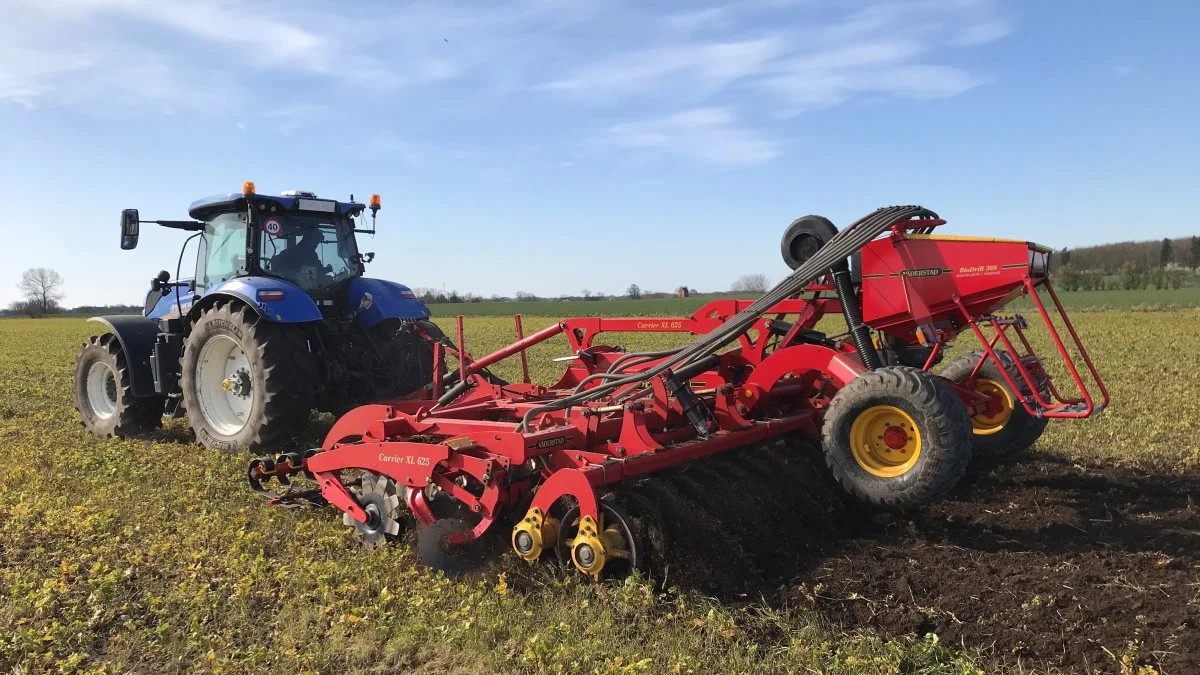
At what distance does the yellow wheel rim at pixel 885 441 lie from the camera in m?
4.29

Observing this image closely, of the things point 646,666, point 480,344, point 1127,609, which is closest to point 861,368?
point 1127,609

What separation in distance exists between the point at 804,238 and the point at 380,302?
13.3 ft

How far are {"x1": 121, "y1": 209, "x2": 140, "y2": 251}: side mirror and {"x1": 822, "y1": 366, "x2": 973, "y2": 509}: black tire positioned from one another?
6593mm

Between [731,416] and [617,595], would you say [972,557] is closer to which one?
[731,416]

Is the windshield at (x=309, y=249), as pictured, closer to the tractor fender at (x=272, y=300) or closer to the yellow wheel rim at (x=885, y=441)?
the tractor fender at (x=272, y=300)

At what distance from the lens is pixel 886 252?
478 centimetres

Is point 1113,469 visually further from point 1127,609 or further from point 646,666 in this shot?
point 646,666

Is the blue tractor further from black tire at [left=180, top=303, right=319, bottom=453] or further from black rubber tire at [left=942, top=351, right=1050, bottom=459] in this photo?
black rubber tire at [left=942, top=351, right=1050, bottom=459]

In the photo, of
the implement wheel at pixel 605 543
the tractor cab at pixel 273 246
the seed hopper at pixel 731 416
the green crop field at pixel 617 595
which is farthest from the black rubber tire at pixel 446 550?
the tractor cab at pixel 273 246

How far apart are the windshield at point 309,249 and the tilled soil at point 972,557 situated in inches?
179

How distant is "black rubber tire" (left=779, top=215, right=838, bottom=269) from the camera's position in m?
5.29

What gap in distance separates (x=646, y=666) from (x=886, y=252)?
2.87 meters

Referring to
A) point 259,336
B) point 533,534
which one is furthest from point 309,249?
point 533,534

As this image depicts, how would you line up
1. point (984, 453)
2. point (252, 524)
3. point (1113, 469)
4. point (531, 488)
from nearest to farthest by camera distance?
point (531, 488), point (252, 524), point (984, 453), point (1113, 469)
